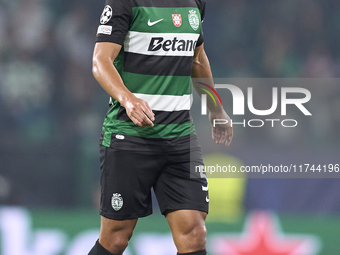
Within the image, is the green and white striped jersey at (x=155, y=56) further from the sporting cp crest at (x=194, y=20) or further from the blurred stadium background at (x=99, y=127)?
the blurred stadium background at (x=99, y=127)

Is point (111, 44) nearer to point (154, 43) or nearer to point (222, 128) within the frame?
point (154, 43)

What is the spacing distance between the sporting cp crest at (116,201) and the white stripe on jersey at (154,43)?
0.74 metres

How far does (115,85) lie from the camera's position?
117 inches

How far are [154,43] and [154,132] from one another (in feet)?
1.48

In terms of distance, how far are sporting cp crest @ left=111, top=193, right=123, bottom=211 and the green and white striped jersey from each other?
27cm

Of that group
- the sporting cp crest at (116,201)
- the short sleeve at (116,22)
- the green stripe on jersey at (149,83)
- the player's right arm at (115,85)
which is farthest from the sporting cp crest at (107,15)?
the sporting cp crest at (116,201)

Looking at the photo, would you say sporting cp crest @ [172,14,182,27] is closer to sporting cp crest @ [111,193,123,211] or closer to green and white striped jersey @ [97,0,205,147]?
green and white striped jersey @ [97,0,205,147]

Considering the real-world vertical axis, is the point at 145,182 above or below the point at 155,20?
below

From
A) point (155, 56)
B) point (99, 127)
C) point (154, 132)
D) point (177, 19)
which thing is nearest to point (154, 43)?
point (155, 56)

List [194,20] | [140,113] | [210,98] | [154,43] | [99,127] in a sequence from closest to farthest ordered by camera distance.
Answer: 1. [140,113]
2. [154,43]
3. [194,20]
4. [210,98]
5. [99,127]

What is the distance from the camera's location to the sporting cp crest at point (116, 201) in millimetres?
Result: 3271

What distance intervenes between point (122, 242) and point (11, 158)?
2285 millimetres

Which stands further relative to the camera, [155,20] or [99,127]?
[99,127]

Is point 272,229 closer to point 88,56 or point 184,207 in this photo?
point 184,207
